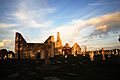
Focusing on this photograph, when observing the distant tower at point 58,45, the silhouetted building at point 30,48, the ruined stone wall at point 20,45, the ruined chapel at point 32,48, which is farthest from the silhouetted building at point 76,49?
the ruined stone wall at point 20,45

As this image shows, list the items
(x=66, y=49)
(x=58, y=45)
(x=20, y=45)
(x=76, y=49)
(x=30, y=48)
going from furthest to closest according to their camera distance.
Result: (x=76, y=49) < (x=66, y=49) < (x=58, y=45) < (x=20, y=45) < (x=30, y=48)

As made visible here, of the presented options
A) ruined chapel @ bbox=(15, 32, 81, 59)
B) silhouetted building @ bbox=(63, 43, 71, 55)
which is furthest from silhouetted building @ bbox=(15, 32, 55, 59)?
silhouetted building @ bbox=(63, 43, 71, 55)

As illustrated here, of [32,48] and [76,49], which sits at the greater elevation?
[32,48]

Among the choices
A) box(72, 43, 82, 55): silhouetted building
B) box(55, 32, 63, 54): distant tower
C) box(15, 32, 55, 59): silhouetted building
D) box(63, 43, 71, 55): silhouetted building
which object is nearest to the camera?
box(15, 32, 55, 59): silhouetted building

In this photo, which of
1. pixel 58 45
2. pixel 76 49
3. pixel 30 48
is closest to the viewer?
pixel 30 48

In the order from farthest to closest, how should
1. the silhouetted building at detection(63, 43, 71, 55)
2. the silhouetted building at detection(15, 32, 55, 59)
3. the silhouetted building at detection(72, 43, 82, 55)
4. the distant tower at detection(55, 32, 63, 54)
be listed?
the silhouetted building at detection(72, 43, 82, 55)
the silhouetted building at detection(63, 43, 71, 55)
the distant tower at detection(55, 32, 63, 54)
the silhouetted building at detection(15, 32, 55, 59)

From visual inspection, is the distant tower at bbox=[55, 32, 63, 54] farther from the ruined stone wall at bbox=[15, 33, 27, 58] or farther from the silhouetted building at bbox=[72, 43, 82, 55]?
the ruined stone wall at bbox=[15, 33, 27, 58]

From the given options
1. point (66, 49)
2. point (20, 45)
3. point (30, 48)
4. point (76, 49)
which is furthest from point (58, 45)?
point (20, 45)

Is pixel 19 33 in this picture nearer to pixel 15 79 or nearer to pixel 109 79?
pixel 15 79

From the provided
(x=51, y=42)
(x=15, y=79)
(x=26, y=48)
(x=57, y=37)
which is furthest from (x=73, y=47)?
(x=15, y=79)

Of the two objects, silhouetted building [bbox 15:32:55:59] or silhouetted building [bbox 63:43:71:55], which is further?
silhouetted building [bbox 63:43:71:55]

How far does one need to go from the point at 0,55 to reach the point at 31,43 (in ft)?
33.1

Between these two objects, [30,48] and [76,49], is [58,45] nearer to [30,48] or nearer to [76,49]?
[76,49]

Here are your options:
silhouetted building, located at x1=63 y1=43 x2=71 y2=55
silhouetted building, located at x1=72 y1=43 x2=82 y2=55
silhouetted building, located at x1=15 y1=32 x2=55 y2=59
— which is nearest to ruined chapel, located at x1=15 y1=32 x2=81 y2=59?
silhouetted building, located at x1=15 y1=32 x2=55 y2=59
